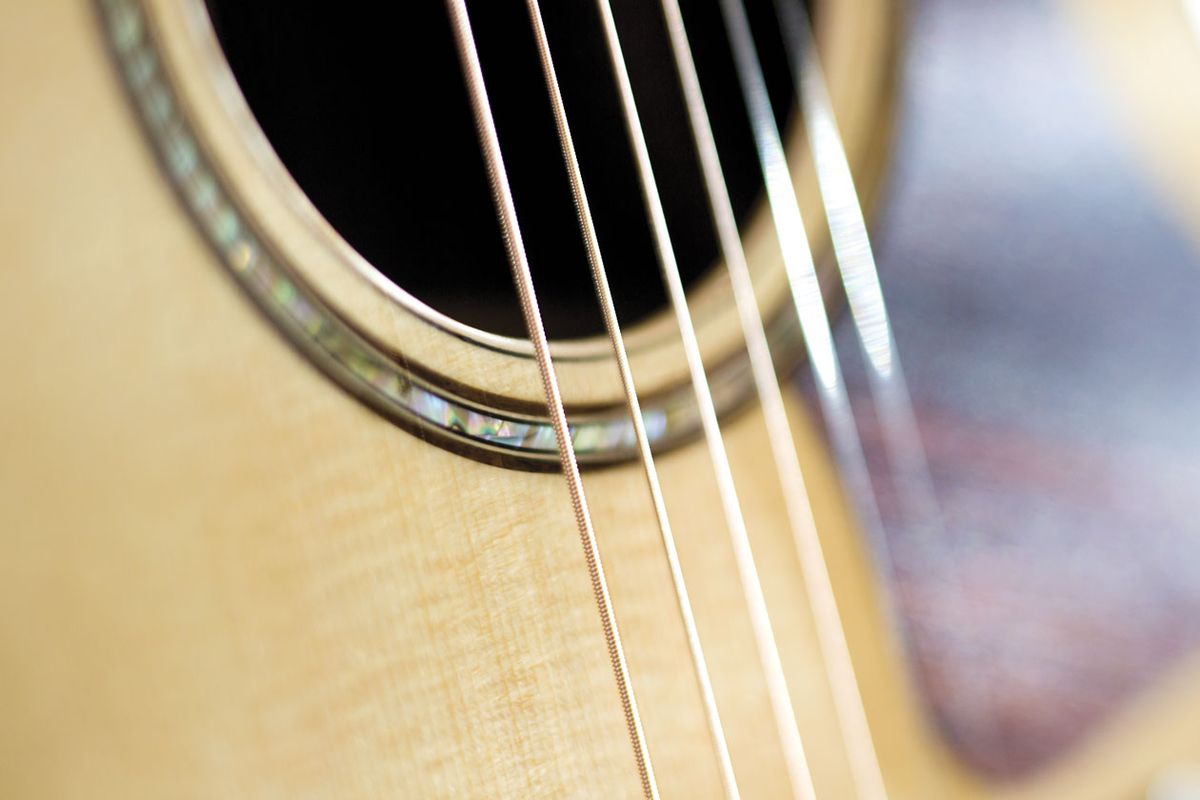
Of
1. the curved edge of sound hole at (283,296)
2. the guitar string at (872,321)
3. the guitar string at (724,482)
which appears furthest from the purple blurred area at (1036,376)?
the curved edge of sound hole at (283,296)

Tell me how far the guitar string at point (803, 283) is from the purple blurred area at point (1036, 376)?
0.02 meters

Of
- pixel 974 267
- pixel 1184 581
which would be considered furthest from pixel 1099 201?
pixel 1184 581

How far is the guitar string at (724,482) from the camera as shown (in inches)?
14.7

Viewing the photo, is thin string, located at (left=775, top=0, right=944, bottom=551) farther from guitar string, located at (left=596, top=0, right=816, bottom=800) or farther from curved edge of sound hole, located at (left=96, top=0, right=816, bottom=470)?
curved edge of sound hole, located at (left=96, top=0, right=816, bottom=470)

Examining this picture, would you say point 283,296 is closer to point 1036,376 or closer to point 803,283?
point 803,283

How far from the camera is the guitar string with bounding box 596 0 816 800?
0.37 metres

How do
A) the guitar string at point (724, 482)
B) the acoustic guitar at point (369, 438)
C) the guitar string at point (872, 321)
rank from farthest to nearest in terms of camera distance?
the guitar string at point (872, 321) < the guitar string at point (724, 482) < the acoustic guitar at point (369, 438)

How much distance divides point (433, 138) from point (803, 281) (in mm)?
201

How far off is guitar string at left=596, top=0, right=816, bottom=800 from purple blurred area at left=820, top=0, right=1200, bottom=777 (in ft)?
0.40

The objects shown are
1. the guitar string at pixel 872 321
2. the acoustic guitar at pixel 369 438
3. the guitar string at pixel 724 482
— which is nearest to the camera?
the acoustic guitar at pixel 369 438

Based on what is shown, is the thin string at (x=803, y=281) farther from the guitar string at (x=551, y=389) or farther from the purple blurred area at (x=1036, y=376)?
the guitar string at (x=551, y=389)

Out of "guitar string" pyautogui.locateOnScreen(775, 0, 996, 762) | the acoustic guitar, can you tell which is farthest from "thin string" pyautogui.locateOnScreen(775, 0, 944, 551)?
the acoustic guitar

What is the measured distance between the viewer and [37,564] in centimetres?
26

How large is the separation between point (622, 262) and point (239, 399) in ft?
0.53
